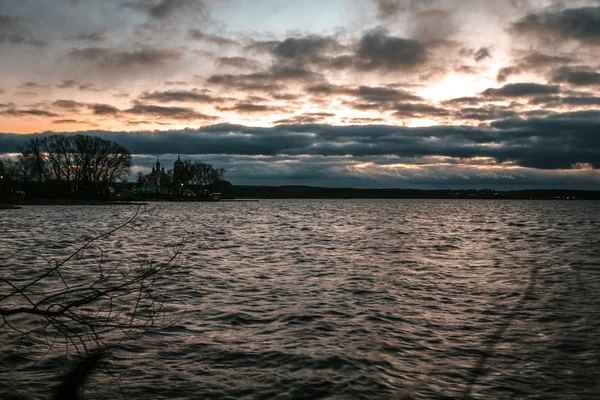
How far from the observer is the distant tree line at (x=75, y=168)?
113875 millimetres

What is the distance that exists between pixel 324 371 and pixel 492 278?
1249 centimetres

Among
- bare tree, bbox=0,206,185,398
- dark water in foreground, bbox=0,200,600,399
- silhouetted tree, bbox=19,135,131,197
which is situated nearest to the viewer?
dark water in foreground, bbox=0,200,600,399

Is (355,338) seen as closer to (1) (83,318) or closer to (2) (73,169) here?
(1) (83,318)

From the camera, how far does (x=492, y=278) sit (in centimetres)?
1823

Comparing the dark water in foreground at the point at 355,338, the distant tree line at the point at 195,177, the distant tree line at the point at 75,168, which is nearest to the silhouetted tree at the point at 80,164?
the distant tree line at the point at 75,168

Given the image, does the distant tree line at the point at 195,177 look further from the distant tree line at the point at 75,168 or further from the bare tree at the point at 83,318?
the bare tree at the point at 83,318

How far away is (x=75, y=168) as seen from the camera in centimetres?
11550

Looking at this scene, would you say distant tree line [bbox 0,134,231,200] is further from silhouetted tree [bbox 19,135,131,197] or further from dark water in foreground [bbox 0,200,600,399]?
→ dark water in foreground [bbox 0,200,600,399]

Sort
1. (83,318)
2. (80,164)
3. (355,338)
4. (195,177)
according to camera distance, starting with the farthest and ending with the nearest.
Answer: (195,177) < (80,164) < (355,338) < (83,318)

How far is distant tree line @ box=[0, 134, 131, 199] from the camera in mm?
113875

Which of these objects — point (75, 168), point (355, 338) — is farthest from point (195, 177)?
→ point (355, 338)

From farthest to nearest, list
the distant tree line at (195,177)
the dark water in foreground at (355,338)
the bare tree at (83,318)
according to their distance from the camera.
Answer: the distant tree line at (195,177) < the bare tree at (83,318) < the dark water in foreground at (355,338)

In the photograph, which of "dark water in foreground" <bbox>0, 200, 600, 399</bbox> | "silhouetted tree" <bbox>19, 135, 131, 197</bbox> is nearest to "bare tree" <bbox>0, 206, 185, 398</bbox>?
"dark water in foreground" <bbox>0, 200, 600, 399</bbox>

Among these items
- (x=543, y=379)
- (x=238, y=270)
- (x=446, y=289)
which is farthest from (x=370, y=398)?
(x=238, y=270)
